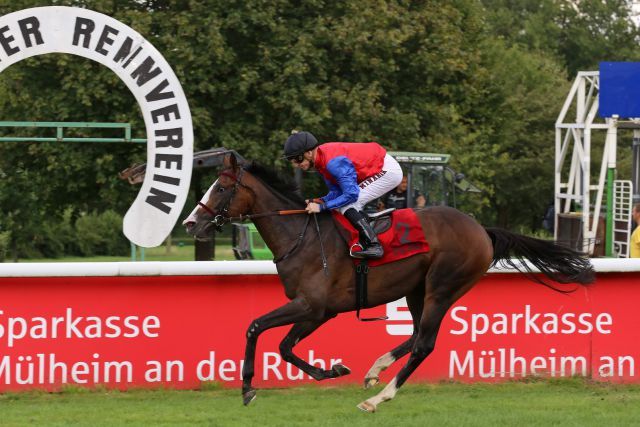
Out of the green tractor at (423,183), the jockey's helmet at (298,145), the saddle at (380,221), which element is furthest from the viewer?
the green tractor at (423,183)

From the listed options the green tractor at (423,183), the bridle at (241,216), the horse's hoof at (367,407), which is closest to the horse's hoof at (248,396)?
the horse's hoof at (367,407)

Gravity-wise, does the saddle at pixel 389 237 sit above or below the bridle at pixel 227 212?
below

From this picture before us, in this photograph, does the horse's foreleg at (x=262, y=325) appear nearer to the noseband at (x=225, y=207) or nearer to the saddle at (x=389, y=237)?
the saddle at (x=389, y=237)

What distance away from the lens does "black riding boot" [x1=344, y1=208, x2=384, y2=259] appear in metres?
7.19

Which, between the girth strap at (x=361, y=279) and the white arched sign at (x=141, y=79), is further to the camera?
the white arched sign at (x=141, y=79)

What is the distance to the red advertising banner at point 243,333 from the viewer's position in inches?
315

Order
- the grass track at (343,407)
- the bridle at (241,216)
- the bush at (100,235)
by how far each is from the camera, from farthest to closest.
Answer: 1. the bush at (100,235)
2. the bridle at (241,216)
3. the grass track at (343,407)

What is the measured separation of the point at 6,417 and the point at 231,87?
1409 centimetres

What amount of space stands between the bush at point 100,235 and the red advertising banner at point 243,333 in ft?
110

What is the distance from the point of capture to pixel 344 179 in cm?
705

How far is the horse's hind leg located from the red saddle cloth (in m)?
0.44

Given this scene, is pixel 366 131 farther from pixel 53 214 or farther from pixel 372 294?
pixel 372 294

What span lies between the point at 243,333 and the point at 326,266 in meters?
1.37

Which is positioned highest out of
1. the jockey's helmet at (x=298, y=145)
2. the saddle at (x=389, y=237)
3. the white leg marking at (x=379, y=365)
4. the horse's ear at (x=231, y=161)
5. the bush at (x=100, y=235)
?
the jockey's helmet at (x=298, y=145)
